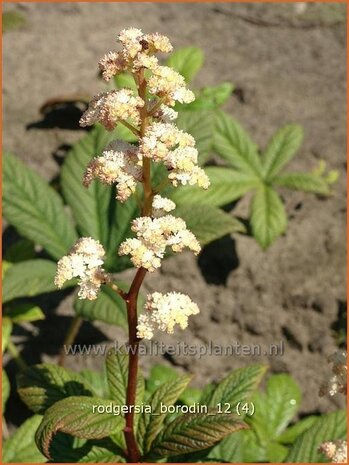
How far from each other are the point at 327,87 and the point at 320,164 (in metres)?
0.64

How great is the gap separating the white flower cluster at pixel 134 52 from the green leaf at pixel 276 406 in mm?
1618

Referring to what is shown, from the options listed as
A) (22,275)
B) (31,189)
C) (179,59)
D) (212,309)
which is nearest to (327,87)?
(179,59)

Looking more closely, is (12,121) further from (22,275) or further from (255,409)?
(255,409)

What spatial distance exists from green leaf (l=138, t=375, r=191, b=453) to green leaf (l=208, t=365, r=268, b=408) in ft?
0.68

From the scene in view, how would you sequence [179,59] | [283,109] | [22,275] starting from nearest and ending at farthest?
[22,275]
[179,59]
[283,109]

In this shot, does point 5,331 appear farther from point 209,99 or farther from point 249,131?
point 249,131

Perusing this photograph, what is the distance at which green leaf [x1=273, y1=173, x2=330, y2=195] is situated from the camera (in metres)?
3.16

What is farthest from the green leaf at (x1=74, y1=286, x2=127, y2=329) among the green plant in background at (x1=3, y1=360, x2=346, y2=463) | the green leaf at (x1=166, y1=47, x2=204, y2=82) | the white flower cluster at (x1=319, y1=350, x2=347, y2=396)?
the green leaf at (x1=166, y1=47, x2=204, y2=82)

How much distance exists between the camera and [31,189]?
9.53ft

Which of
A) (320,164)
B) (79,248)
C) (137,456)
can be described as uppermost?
(320,164)

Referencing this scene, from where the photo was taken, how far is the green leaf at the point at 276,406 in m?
2.76

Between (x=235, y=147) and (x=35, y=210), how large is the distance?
0.97 metres

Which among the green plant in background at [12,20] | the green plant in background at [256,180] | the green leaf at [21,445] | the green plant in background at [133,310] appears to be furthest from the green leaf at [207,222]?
the green plant in background at [12,20]

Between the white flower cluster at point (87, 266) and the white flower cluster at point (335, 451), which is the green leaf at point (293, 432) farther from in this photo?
the white flower cluster at point (87, 266)
